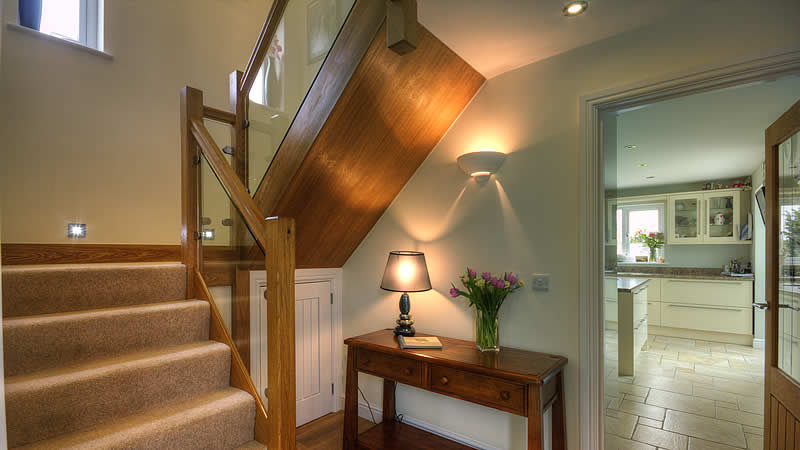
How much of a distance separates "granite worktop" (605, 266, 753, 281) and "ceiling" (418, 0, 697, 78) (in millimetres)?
4915

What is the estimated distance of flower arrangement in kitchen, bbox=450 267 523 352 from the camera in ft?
7.41

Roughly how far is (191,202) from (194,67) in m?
1.80

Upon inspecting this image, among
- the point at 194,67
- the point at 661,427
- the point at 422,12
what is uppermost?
the point at 194,67

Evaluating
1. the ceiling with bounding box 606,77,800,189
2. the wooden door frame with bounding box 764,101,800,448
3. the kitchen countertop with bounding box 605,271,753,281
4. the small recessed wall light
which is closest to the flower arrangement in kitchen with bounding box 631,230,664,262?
the kitchen countertop with bounding box 605,271,753,281

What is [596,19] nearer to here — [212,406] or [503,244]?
[503,244]

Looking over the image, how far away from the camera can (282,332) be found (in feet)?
5.50

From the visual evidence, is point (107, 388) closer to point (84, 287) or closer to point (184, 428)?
point (184, 428)

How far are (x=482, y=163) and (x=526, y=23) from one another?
796 mm

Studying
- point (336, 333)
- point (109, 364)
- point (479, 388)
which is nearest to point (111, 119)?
point (109, 364)

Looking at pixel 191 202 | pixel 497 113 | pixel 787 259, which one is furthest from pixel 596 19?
pixel 191 202

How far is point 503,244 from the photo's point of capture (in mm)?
2441

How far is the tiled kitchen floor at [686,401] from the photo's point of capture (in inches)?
108

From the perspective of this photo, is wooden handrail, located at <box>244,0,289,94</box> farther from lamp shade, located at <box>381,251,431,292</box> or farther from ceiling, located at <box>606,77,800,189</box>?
ceiling, located at <box>606,77,800,189</box>

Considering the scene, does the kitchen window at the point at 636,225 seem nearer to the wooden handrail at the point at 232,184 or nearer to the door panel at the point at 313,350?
the door panel at the point at 313,350
